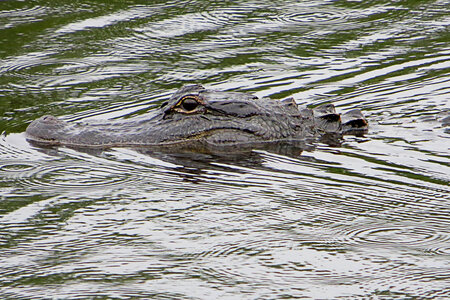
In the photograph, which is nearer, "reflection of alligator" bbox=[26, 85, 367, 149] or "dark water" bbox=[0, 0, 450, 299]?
"dark water" bbox=[0, 0, 450, 299]

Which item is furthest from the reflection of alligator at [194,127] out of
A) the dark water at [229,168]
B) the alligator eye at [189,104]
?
the dark water at [229,168]

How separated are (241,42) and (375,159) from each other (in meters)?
4.49

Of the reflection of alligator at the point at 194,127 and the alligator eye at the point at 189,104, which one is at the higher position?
the alligator eye at the point at 189,104

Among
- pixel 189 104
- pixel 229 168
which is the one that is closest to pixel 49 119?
pixel 189 104

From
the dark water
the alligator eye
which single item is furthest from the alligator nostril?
the alligator eye

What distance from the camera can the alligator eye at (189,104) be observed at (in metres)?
8.27

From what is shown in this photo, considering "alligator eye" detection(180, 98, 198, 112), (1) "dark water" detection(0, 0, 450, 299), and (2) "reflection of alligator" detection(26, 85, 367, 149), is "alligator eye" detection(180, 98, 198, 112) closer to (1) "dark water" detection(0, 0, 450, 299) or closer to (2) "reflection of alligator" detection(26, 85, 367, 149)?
(2) "reflection of alligator" detection(26, 85, 367, 149)

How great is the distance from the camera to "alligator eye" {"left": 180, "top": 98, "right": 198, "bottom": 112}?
8.27 m

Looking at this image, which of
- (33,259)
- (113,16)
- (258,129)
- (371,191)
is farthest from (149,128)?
(113,16)

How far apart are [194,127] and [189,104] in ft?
0.70

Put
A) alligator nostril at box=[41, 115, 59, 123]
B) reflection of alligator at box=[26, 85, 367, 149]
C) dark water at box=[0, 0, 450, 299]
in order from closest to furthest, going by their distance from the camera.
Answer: dark water at box=[0, 0, 450, 299] < reflection of alligator at box=[26, 85, 367, 149] < alligator nostril at box=[41, 115, 59, 123]

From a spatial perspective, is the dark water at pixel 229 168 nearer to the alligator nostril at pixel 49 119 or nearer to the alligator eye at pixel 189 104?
the alligator nostril at pixel 49 119

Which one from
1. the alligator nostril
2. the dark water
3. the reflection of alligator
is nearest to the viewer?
the dark water

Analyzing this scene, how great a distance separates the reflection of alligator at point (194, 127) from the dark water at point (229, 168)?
30 cm
